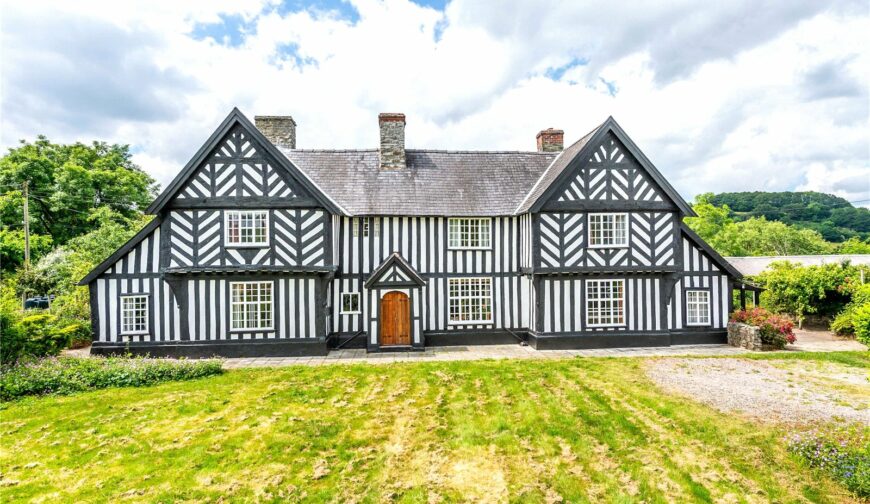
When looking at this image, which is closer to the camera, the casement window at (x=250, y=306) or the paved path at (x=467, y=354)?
the paved path at (x=467, y=354)

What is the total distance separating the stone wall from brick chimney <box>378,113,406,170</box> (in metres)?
14.3

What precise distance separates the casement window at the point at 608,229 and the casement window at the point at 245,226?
11.7 meters

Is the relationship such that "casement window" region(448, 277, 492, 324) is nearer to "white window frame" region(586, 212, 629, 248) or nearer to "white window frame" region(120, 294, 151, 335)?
"white window frame" region(586, 212, 629, 248)

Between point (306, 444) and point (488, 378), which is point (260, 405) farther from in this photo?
point (488, 378)

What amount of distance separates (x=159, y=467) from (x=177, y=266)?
9184mm

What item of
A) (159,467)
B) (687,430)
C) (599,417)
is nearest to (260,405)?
(159,467)

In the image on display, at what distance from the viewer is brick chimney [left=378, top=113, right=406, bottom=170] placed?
17.8 meters

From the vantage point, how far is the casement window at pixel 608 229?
610 inches

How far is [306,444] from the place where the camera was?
23.9 ft

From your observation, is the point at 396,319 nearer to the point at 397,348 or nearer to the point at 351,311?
the point at 397,348

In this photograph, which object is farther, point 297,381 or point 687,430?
point 297,381

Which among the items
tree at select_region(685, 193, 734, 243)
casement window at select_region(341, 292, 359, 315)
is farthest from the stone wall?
tree at select_region(685, 193, 734, 243)

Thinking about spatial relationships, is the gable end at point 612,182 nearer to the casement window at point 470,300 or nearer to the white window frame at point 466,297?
the white window frame at point 466,297

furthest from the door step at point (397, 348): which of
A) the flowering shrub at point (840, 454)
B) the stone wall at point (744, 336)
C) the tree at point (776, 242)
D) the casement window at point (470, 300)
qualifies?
the tree at point (776, 242)
